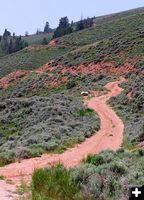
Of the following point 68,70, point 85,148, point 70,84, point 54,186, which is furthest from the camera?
point 68,70

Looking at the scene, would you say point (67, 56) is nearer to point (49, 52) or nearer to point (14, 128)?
point (49, 52)

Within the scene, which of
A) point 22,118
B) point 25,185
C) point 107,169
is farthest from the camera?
point 22,118

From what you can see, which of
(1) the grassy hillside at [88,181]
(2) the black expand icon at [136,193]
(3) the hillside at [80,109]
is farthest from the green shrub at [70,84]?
(2) the black expand icon at [136,193]

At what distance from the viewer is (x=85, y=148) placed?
23641 mm

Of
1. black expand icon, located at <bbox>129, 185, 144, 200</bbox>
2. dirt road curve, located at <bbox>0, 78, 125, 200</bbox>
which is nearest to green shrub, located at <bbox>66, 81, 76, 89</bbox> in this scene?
dirt road curve, located at <bbox>0, 78, 125, 200</bbox>

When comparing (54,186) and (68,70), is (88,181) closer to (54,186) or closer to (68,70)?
(54,186)

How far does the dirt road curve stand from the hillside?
20cm

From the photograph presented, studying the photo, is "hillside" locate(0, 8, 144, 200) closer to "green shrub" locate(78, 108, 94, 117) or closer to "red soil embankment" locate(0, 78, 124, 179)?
"green shrub" locate(78, 108, 94, 117)

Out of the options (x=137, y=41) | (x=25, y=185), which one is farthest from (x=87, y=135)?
(x=137, y=41)

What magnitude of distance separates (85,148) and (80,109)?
13.4 metres

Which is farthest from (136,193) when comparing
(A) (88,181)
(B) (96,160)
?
(B) (96,160)

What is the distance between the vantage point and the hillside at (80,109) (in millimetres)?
11836

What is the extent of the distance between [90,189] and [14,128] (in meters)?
21.1

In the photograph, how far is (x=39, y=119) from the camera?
1289 inches
